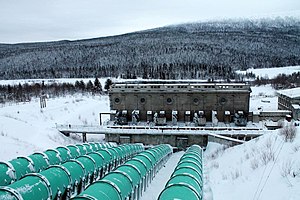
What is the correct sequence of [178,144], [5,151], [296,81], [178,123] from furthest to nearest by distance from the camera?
[296,81] → [178,123] → [178,144] → [5,151]

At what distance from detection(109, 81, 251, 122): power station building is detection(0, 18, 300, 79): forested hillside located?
62396mm

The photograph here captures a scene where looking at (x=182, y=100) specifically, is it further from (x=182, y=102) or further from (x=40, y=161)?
(x=40, y=161)

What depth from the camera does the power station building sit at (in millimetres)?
39406

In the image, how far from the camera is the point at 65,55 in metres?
151

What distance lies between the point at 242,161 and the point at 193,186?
6.99 m

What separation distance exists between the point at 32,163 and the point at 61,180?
9.52 feet

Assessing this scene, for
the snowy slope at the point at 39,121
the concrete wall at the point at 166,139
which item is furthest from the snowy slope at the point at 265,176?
the concrete wall at the point at 166,139

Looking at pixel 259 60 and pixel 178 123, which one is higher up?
pixel 259 60

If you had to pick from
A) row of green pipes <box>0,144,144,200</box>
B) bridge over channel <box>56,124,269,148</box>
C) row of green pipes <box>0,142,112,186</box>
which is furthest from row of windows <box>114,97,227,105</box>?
row of green pipes <box>0,144,144,200</box>

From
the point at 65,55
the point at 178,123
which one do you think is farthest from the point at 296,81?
the point at 65,55

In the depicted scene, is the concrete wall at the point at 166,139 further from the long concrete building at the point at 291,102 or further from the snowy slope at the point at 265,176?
the snowy slope at the point at 265,176

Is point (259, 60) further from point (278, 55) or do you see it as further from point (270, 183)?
point (270, 183)

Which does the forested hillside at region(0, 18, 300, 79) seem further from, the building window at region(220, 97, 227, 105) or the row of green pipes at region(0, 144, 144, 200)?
the row of green pipes at region(0, 144, 144, 200)

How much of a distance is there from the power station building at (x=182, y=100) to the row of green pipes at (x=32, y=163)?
22222mm
